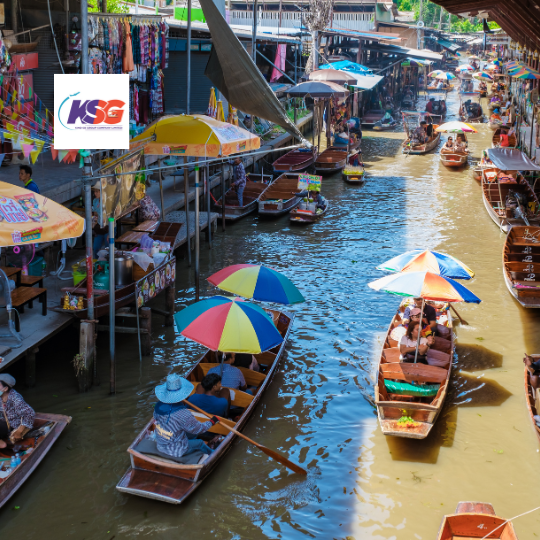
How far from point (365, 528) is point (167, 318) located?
6.00 m

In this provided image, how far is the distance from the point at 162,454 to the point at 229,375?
2.05 meters

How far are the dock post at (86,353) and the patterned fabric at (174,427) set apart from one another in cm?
257

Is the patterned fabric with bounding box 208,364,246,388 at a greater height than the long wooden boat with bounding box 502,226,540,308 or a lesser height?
lesser

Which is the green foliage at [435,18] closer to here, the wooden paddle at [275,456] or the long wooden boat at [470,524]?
the wooden paddle at [275,456]

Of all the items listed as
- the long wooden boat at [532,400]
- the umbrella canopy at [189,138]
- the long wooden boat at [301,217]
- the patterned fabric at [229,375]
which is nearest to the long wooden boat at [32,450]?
the patterned fabric at [229,375]

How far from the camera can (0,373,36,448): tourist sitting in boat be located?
7.16 meters

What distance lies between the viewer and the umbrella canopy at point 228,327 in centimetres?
816

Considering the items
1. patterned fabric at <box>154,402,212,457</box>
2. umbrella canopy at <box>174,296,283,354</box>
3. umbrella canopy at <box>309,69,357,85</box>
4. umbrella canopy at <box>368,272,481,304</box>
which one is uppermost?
umbrella canopy at <box>309,69,357,85</box>

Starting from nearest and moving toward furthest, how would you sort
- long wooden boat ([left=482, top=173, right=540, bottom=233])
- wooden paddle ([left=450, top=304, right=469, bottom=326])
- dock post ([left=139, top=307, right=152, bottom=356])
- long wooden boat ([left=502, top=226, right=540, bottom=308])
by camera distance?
dock post ([left=139, top=307, right=152, bottom=356]), wooden paddle ([left=450, top=304, right=469, bottom=326]), long wooden boat ([left=502, top=226, right=540, bottom=308]), long wooden boat ([left=482, top=173, right=540, bottom=233])

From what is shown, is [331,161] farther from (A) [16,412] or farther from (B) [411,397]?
(A) [16,412]

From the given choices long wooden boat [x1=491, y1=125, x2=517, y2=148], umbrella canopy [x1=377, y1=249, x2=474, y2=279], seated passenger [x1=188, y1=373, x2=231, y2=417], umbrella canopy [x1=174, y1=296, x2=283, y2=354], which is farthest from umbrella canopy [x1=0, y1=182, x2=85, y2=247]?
long wooden boat [x1=491, y1=125, x2=517, y2=148]

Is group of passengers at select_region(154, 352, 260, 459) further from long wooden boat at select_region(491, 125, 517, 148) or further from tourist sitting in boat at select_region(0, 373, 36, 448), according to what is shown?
long wooden boat at select_region(491, 125, 517, 148)

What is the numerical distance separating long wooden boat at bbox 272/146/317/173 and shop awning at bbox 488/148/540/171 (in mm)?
7033

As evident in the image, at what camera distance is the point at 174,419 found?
695 centimetres
